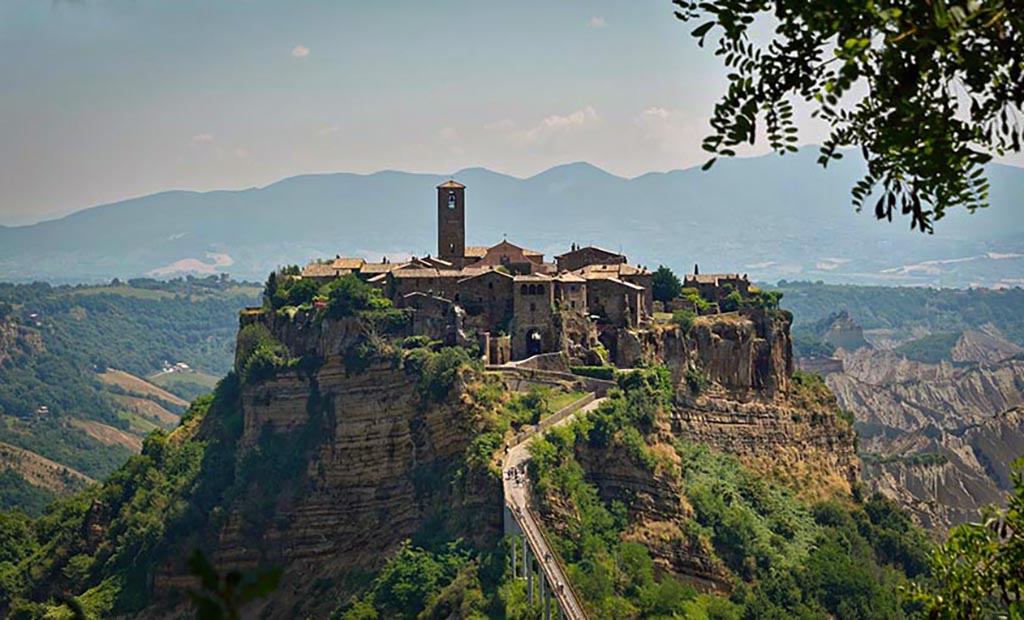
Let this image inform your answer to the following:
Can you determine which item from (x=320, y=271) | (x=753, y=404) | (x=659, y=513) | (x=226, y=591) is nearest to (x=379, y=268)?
(x=320, y=271)

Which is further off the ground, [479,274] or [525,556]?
[479,274]

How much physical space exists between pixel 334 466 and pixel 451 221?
1497 cm

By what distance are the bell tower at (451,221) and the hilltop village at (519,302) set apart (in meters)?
3.88

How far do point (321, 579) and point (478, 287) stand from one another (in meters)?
12.5

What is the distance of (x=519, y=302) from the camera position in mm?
50188

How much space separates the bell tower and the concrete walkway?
16257 millimetres

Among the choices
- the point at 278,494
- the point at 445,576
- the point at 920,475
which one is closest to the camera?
the point at 445,576

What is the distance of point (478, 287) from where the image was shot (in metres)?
51.6

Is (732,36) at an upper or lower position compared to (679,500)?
upper

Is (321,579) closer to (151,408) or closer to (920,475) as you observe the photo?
(920,475)

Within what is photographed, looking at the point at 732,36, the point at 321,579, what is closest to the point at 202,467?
the point at 321,579

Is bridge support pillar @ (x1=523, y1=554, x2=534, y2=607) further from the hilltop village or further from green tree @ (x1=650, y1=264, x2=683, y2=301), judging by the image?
green tree @ (x1=650, y1=264, x2=683, y2=301)

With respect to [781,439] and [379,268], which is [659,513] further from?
[379,268]

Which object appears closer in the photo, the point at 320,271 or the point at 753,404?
the point at 753,404
